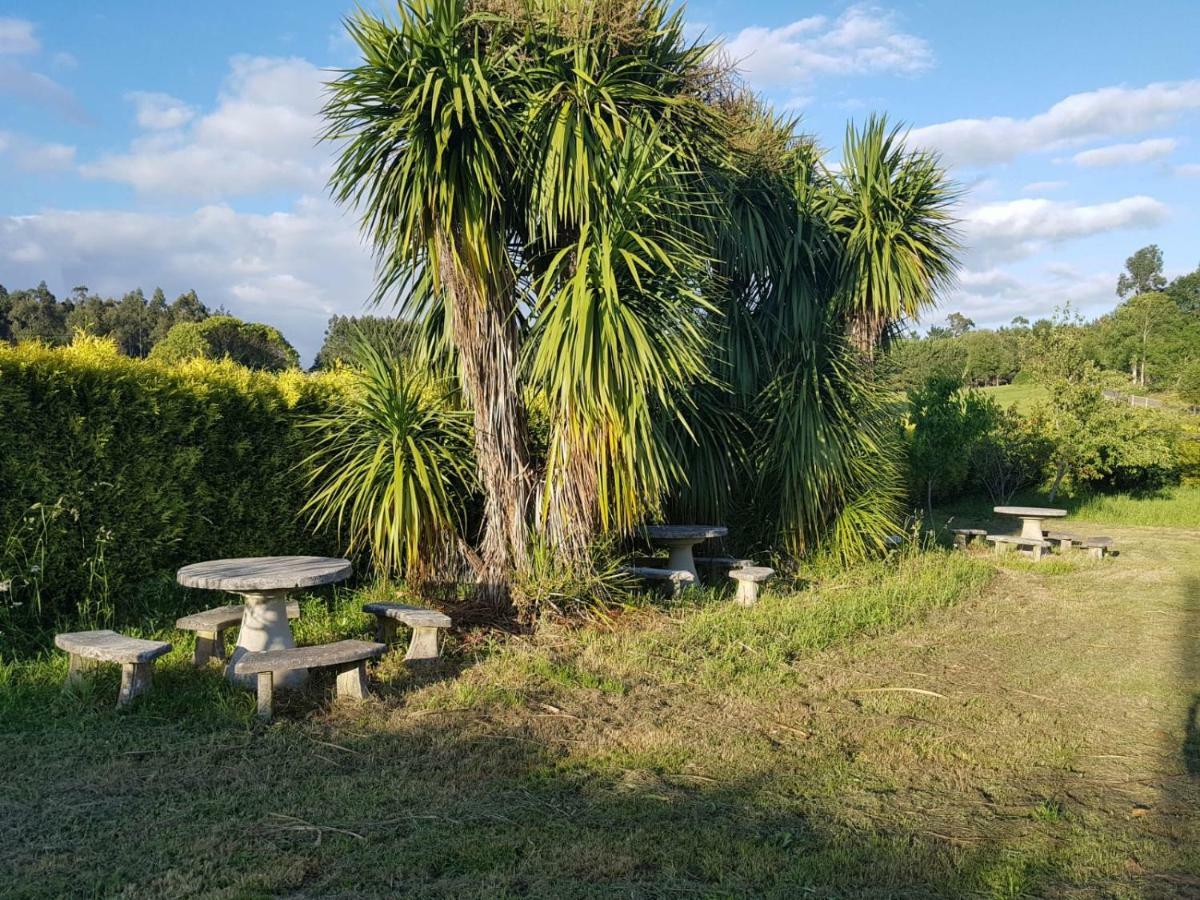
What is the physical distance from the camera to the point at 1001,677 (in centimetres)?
569

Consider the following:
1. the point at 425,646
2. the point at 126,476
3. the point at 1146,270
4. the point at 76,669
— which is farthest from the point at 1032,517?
the point at 1146,270

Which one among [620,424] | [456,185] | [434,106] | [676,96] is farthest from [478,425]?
[676,96]

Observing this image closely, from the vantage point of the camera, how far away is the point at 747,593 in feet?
25.0

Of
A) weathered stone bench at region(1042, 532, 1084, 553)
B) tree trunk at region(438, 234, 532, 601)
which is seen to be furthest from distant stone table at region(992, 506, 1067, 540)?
tree trunk at region(438, 234, 532, 601)

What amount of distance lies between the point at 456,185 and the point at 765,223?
423cm

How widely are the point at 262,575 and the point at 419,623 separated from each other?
98 centimetres

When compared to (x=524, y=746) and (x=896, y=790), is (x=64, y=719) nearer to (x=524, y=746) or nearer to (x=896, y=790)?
(x=524, y=746)

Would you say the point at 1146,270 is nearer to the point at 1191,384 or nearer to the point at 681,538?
the point at 1191,384

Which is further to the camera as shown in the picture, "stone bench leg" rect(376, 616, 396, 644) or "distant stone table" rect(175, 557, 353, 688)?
"stone bench leg" rect(376, 616, 396, 644)

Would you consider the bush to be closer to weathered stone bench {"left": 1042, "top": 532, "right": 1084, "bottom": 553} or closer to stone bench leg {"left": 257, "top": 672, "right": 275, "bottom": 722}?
weathered stone bench {"left": 1042, "top": 532, "right": 1084, "bottom": 553}

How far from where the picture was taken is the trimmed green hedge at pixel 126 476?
5391 mm

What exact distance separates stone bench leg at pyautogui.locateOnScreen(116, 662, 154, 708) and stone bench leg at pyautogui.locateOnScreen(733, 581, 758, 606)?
474cm

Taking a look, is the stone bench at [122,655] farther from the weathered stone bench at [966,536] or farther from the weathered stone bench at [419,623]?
the weathered stone bench at [966,536]

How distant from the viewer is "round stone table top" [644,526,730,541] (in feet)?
25.4
